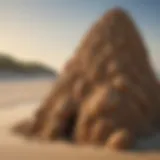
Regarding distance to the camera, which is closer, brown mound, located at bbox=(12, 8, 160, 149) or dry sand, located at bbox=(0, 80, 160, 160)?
dry sand, located at bbox=(0, 80, 160, 160)

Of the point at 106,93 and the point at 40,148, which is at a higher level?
the point at 106,93

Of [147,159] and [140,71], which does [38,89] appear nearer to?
[140,71]

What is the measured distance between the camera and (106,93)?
274 cm

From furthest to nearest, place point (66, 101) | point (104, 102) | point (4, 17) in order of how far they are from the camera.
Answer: point (4, 17) → point (66, 101) → point (104, 102)

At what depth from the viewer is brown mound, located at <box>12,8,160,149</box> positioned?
8.86ft

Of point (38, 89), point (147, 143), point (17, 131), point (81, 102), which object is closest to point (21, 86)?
point (38, 89)

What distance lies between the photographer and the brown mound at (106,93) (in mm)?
2701

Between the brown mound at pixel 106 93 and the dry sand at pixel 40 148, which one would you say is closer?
the dry sand at pixel 40 148

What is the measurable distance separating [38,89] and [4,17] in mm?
602

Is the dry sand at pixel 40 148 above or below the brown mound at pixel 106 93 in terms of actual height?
below

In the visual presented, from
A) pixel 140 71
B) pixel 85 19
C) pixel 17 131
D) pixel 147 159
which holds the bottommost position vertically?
pixel 147 159

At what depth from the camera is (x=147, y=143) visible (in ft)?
8.91

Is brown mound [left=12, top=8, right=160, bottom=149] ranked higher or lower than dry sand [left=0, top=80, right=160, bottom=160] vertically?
higher

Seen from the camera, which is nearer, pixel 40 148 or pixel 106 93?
pixel 40 148
